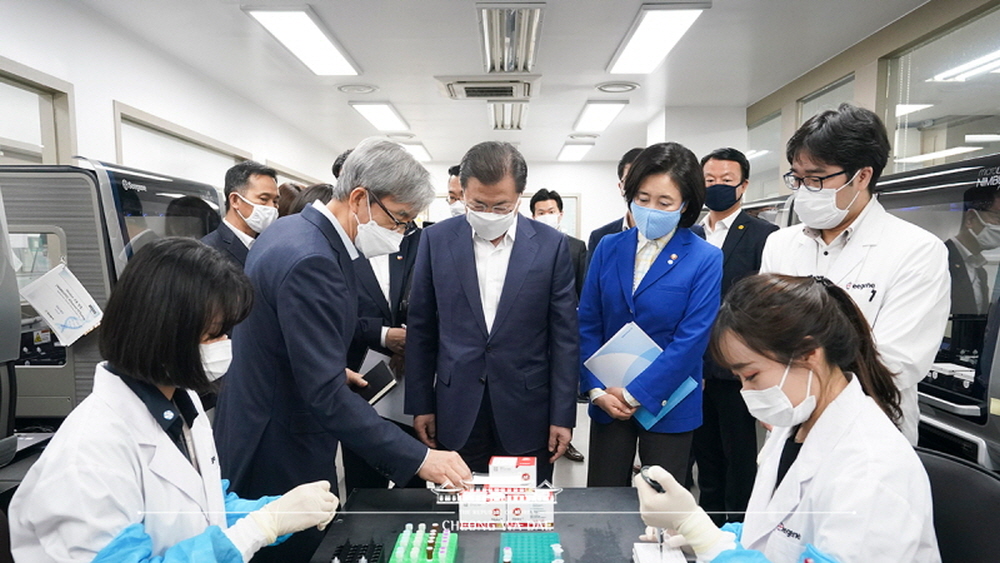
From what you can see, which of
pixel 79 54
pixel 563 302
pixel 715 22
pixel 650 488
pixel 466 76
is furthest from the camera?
pixel 466 76

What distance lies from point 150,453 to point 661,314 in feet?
4.63

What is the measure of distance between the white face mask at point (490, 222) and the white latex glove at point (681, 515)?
0.96 m

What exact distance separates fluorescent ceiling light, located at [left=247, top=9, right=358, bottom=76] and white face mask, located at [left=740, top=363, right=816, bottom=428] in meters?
3.29

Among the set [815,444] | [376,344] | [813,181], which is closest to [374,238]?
[376,344]

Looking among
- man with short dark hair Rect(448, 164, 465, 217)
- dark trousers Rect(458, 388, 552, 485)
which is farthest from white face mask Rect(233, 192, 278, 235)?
dark trousers Rect(458, 388, 552, 485)

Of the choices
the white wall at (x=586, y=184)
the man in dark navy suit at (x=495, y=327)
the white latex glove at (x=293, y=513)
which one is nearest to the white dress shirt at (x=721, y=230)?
the man in dark navy suit at (x=495, y=327)

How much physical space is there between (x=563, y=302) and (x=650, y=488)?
0.81 m

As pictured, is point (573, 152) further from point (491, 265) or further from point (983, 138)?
→ point (491, 265)

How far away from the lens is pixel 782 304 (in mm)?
982

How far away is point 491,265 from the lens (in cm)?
180

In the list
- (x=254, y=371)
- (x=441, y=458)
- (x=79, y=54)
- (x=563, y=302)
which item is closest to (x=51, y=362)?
(x=254, y=371)

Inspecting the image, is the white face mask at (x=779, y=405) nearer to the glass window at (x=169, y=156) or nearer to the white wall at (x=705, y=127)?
the glass window at (x=169, y=156)

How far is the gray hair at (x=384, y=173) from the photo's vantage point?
1.47 meters

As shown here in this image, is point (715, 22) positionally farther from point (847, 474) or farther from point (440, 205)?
point (440, 205)
